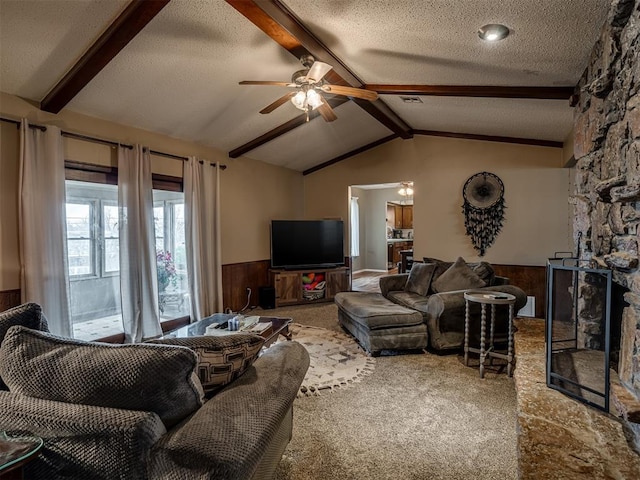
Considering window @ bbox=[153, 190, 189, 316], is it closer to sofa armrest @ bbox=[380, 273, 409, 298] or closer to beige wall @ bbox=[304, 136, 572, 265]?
sofa armrest @ bbox=[380, 273, 409, 298]

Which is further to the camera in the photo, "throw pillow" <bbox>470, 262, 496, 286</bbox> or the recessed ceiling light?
"throw pillow" <bbox>470, 262, 496, 286</bbox>

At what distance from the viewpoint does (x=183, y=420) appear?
116 centimetres

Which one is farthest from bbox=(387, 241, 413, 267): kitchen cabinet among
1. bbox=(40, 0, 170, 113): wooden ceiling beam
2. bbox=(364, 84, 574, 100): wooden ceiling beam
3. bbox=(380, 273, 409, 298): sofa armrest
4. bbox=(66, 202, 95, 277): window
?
bbox=(40, 0, 170, 113): wooden ceiling beam

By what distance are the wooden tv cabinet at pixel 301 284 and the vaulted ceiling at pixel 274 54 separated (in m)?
2.55

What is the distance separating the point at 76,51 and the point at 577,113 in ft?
13.2

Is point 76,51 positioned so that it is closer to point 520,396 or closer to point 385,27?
point 385,27

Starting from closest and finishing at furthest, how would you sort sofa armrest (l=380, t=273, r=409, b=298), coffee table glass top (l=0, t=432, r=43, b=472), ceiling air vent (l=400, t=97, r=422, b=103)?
coffee table glass top (l=0, t=432, r=43, b=472), ceiling air vent (l=400, t=97, r=422, b=103), sofa armrest (l=380, t=273, r=409, b=298)

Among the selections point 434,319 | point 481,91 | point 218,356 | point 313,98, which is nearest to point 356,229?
point 434,319

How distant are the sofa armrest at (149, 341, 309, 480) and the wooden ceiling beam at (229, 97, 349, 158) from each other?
376cm

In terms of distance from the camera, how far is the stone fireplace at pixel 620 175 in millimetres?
1568

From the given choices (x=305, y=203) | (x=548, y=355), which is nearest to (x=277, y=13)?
(x=548, y=355)

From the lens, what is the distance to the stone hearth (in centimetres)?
137

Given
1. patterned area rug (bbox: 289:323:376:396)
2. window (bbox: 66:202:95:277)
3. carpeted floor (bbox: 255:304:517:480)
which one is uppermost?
window (bbox: 66:202:95:277)

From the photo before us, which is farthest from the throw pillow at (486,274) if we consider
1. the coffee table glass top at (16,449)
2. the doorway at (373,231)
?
the doorway at (373,231)
